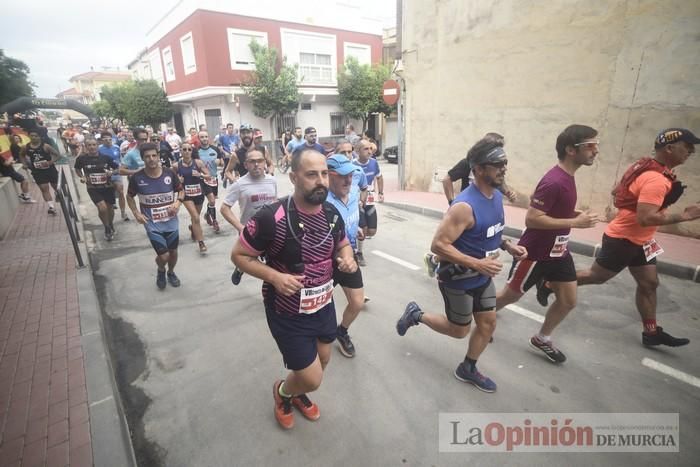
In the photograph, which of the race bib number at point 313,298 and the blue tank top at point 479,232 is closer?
the race bib number at point 313,298

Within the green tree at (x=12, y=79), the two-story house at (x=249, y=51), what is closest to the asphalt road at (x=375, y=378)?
the two-story house at (x=249, y=51)

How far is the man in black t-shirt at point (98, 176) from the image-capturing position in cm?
715

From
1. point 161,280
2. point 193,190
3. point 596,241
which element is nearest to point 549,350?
point 596,241

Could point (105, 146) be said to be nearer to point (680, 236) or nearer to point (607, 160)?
point (607, 160)

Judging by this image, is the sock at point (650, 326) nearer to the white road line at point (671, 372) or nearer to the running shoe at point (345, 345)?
the white road line at point (671, 372)

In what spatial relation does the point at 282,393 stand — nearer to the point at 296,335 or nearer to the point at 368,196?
the point at 296,335

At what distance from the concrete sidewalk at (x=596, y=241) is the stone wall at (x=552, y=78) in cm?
48

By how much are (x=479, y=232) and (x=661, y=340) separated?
2.48 metres

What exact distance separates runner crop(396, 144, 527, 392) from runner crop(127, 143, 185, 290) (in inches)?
154

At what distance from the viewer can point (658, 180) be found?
3051 mm

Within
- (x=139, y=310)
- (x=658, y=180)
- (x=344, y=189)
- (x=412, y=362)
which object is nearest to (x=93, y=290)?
(x=139, y=310)

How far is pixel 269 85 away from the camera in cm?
1953

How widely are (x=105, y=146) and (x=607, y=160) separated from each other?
1112 cm

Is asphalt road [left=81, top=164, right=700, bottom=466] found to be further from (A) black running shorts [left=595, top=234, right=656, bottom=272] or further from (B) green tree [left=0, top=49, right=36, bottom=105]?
(B) green tree [left=0, top=49, right=36, bottom=105]
